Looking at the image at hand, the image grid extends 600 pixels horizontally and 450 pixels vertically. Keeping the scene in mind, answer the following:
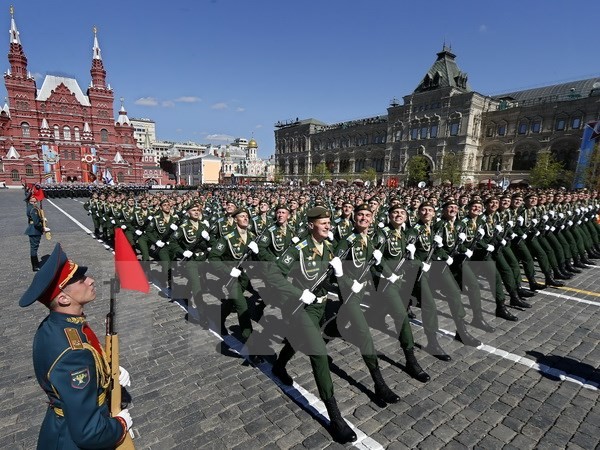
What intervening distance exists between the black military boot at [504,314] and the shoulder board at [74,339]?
716 cm

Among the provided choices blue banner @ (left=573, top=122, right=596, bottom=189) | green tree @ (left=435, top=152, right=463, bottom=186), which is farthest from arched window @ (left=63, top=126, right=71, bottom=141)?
blue banner @ (left=573, top=122, right=596, bottom=189)

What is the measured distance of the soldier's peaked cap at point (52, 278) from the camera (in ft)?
5.88

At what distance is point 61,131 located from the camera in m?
66.1

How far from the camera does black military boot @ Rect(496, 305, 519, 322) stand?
20.9 ft

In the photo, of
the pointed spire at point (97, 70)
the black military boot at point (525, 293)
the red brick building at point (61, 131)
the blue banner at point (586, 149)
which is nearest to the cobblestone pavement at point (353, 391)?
the black military boot at point (525, 293)

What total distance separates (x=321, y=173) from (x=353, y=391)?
73.2m

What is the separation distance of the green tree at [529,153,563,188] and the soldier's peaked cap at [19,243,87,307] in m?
47.7

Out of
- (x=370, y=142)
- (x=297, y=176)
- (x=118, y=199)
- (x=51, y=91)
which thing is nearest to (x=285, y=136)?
(x=297, y=176)

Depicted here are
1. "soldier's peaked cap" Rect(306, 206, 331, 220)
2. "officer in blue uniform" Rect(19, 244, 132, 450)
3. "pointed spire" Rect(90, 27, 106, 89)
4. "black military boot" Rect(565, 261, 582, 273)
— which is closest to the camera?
"officer in blue uniform" Rect(19, 244, 132, 450)

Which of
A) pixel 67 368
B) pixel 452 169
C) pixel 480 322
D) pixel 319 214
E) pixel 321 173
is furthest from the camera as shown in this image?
pixel 321 173

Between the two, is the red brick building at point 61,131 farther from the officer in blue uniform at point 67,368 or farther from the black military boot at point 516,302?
the officer in blue uniform at point 67,368

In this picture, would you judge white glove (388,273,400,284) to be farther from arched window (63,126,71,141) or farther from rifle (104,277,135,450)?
arched window (63,126,71,141)

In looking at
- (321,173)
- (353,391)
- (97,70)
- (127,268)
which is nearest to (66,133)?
(97,70)

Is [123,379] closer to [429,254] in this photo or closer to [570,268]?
[429,254]
